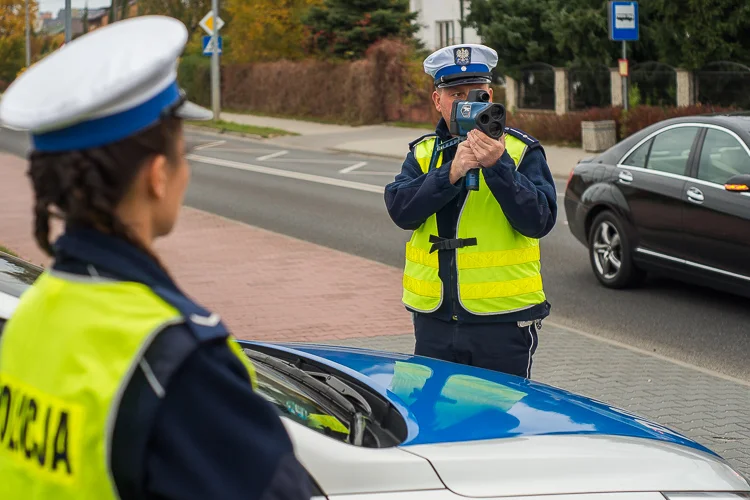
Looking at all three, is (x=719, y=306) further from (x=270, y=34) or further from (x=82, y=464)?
(x=270, y=34)

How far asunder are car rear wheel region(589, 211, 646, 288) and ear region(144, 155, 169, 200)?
828 centimetres

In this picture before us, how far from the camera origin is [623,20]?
70.7 ft

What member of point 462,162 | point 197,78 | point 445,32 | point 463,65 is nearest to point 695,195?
point 463,65

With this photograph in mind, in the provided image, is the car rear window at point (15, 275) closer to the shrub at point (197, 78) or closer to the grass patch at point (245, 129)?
the grass patch at point (245, 129)

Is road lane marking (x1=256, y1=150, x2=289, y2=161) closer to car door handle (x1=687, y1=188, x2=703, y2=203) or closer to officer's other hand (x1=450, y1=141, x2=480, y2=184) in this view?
car door handle (x1=687, y1=188, x2=703, y2=203)

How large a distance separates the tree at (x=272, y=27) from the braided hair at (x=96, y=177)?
40.5 meters

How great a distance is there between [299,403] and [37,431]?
147 cm

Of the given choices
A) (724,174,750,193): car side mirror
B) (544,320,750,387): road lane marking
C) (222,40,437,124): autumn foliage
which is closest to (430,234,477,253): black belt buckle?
(544,320,750,387): road lane marking

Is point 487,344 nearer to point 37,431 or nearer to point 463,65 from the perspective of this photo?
point 463,65

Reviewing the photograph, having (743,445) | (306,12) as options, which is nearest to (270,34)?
(306,12)

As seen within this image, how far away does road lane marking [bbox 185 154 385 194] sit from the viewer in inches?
729

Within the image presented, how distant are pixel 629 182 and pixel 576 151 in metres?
14.5

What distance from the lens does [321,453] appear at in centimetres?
259

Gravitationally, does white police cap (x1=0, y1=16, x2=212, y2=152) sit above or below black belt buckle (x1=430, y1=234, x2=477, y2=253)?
above
